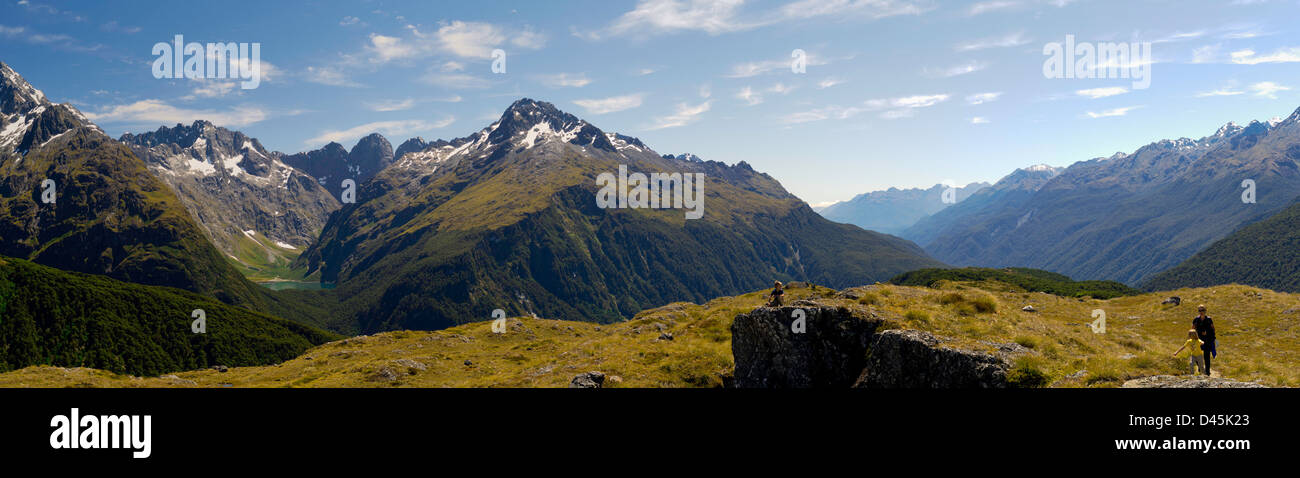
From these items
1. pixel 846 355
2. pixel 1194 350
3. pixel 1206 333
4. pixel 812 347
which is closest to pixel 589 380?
pixel 812 347

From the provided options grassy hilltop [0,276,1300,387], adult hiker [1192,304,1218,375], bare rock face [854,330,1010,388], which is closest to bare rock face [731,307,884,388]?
grassy hilltop [0,276,1300,387]

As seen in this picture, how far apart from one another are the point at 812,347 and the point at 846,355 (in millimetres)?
1698

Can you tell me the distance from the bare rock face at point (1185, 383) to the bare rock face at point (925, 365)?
3.77 metres

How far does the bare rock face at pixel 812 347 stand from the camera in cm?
2852

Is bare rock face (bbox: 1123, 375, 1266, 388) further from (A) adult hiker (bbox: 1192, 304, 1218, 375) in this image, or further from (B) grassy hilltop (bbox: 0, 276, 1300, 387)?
(A) adult hiker (bbox: 1192, 304, 1218, 375)

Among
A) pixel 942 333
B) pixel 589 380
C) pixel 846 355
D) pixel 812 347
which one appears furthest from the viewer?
pixel 589 380

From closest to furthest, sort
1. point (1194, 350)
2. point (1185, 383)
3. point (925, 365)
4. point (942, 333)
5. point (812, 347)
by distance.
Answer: point (1185, 383)
point (1194, 350)
point (925, 365)
point (942, 333)
point (812, 347)

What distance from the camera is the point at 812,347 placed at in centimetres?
2922

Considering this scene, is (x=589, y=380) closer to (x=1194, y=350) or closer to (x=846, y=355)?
(x=846, y=355)

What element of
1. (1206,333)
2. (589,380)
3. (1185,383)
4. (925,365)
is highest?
(1206,333)

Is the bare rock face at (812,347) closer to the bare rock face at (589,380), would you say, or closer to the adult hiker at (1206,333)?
the bare rock face at (589,380)
